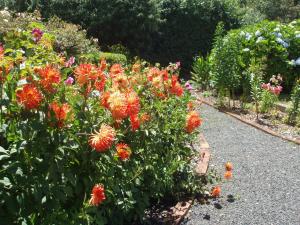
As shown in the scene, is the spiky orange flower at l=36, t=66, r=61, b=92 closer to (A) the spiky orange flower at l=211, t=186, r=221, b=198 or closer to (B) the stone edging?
(B) the stone edging

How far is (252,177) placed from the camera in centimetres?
503

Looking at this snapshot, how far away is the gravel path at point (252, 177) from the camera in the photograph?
4137mm

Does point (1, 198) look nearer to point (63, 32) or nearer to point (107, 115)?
point (107, 115)

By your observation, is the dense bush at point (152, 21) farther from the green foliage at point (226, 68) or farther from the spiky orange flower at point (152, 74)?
the spiky orange flower at point (152, 74)

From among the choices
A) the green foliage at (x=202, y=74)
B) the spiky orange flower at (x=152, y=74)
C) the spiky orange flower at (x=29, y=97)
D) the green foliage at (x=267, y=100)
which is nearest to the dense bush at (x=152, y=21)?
the green foliage at (x=202, y=74)

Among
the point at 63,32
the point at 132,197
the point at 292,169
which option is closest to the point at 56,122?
the point at 132,197

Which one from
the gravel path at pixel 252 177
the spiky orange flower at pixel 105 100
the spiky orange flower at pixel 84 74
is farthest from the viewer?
the gravel path at pixel 252 177

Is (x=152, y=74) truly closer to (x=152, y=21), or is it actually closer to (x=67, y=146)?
(x=67, y=146)

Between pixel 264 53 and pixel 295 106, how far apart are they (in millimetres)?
2421

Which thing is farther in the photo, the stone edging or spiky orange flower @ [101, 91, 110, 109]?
the stone edging

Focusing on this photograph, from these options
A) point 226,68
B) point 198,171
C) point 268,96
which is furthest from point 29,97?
point 226,68

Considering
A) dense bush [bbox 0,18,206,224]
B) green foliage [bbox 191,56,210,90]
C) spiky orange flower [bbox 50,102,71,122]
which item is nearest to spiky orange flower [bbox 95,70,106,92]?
dense bush [bbox 0,18,206,224]

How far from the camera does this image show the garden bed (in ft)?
22.1

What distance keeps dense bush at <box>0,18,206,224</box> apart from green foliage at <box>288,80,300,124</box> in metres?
4.02
